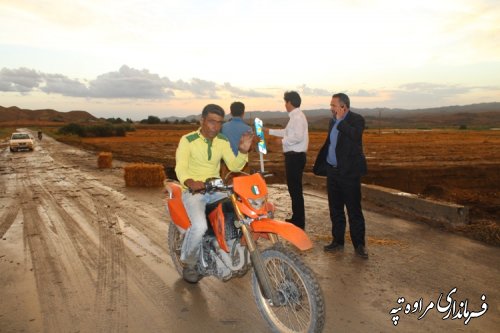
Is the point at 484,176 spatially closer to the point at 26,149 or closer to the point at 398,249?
the point at 398,249

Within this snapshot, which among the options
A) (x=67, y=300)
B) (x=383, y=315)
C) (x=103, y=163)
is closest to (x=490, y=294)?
(x=383, y=315)

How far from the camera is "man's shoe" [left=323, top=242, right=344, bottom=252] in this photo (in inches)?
266

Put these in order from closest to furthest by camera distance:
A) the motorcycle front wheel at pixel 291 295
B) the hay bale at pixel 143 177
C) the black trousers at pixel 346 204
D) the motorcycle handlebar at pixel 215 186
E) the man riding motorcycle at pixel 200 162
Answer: the motorcycle front wheel at pixel 291 295, the motorcycle handlebar at pixel 215 186, the man riding motorcycle at pixel 200 162, the black trousers at pixel 346 204, the hay bale at pixel 143 177

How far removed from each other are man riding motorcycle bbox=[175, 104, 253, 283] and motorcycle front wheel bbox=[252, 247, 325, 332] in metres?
0.88

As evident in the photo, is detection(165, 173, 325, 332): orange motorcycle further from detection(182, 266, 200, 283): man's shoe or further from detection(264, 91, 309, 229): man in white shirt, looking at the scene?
detection(264, 91, 309, 229): man in white shirt

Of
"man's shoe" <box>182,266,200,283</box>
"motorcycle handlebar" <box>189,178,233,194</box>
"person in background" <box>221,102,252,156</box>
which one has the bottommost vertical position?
"man's shoe" <box>182,266,200,283</box>

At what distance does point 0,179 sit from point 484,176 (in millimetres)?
19685

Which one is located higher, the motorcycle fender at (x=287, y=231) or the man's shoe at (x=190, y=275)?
the motorcycle fender at (x=287, y=231)

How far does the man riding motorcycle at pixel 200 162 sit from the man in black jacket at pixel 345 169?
2.12m

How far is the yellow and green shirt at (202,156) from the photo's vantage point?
4.86 meters

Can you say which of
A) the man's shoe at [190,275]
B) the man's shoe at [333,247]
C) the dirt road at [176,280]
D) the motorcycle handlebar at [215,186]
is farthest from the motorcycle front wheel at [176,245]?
the man's shoe at [333,247]

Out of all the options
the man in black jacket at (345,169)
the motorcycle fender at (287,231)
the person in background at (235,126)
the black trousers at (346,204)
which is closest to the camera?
the motorcycle fender at (287,231)

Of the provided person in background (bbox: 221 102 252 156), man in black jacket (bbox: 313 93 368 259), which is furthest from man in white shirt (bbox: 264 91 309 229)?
man in black jacket (bbox: 313 93 368 259)

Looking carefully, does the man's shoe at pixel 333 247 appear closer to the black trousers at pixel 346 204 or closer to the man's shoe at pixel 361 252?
the black trousers at pixel 346 204
